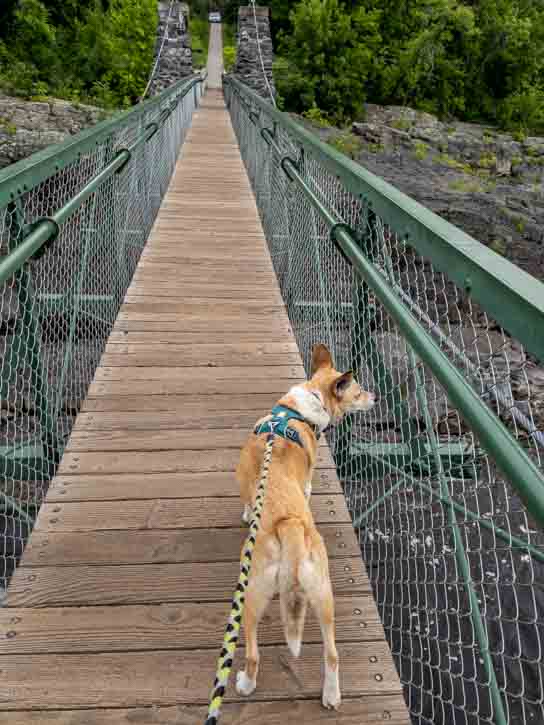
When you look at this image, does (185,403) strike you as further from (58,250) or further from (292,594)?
(58,250)

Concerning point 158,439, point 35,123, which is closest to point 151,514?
point 158,439

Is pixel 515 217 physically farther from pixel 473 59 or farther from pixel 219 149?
pixel 473 59

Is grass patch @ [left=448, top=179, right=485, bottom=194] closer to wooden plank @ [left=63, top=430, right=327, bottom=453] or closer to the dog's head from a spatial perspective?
the dog's head

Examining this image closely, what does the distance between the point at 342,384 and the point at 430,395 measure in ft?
11.1

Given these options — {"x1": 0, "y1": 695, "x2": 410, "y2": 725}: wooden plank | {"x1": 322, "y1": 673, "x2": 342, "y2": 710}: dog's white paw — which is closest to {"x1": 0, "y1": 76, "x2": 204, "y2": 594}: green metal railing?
{"x1": 0, "y1": 695, "x2": 410, "y2": 725}: wooden plank

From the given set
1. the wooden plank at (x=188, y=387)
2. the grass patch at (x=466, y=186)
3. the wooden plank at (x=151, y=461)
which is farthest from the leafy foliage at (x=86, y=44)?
the wooden plank at (x=151, y=461)

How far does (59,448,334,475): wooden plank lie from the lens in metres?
2.31

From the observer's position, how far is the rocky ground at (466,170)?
9.85 metres

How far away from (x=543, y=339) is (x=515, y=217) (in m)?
11.0

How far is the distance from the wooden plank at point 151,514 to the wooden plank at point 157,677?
1.71ft

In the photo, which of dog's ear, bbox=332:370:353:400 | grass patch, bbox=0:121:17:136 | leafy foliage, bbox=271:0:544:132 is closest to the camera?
dog's ear, bbox=332:370:353:400

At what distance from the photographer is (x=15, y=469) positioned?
9.21 ft

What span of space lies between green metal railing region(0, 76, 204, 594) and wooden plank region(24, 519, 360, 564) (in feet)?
1.26

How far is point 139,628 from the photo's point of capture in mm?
1653
